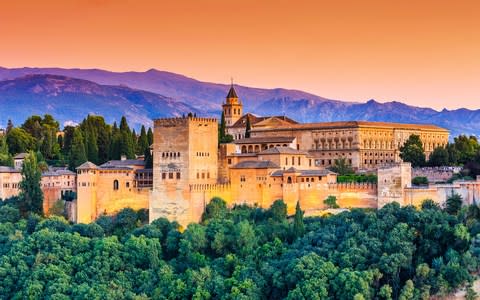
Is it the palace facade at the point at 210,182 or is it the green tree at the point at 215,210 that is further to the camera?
the green tree at the point at 215,210

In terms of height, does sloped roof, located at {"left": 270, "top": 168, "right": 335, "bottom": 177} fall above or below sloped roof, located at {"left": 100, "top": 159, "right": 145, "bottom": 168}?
below

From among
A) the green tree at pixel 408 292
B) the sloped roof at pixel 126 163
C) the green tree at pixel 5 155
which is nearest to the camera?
the green tree at pixel 408 292

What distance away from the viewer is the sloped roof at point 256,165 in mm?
38938

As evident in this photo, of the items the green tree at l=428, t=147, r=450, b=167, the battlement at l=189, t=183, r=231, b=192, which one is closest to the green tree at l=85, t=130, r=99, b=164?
the battlement at l=189, t=183, r=231, b=192

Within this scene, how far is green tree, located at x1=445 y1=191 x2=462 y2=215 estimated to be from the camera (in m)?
34.9

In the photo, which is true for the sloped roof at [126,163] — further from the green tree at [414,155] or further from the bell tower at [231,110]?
the bell tower at [231,110]

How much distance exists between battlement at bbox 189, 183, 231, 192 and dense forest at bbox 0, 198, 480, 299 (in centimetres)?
74

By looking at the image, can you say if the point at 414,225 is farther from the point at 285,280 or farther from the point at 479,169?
the point at 479,169

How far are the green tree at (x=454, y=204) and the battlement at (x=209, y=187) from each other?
9.95m

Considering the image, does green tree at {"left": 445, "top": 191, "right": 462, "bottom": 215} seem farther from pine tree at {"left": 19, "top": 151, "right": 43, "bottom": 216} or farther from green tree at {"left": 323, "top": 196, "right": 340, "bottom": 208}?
pine tree at {"left": 19, "top": 151, "right": 43, "bottom": 216}

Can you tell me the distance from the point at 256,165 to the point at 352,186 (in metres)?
4.50

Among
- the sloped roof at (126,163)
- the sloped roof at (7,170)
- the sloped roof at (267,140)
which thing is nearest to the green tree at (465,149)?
the sloped roof at (267,140)

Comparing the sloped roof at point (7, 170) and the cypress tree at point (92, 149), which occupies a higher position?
the cypress tree at point (92, 149)

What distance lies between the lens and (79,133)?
160ft
